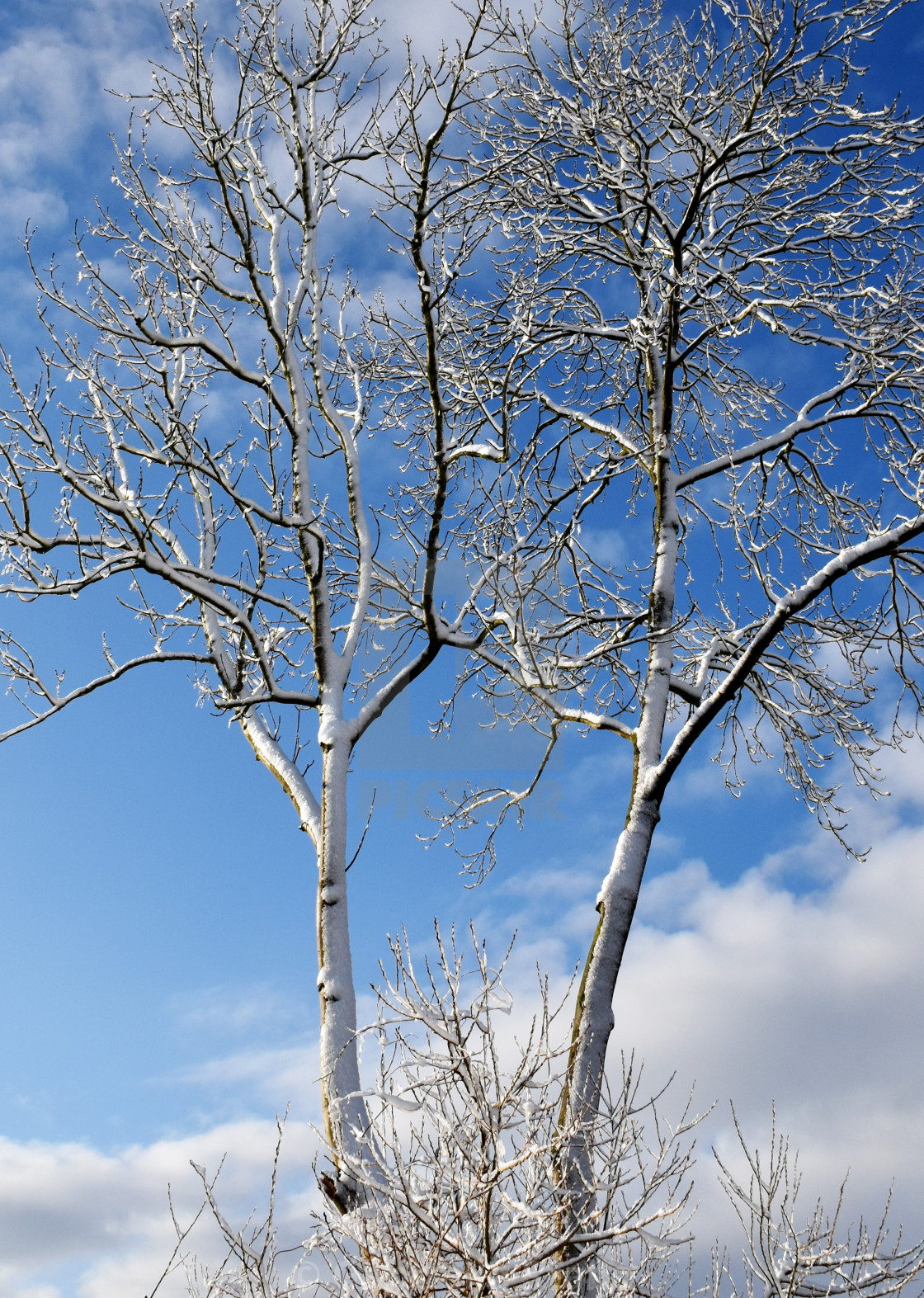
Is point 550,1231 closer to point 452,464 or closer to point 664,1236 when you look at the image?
point 664,1236

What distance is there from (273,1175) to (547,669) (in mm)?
3320

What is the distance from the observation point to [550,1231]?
152 inches

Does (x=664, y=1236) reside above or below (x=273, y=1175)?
below

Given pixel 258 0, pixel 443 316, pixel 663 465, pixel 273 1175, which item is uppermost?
pixel 258 0

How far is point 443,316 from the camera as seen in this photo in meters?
8.27

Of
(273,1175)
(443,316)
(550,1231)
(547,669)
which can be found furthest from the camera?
(443,316)

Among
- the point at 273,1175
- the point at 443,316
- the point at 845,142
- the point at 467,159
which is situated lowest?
the point at 273,1175

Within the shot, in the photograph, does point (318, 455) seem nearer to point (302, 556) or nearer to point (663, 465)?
point (302, 556)

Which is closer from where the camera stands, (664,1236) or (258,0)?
(664,1236)

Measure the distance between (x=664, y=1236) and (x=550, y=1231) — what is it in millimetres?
750

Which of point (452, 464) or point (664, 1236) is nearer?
point (664, 1236)

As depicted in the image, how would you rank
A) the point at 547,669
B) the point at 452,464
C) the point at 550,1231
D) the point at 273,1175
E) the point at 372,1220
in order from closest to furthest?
the point at 550,1231
the point at 372,1220
the point at 273,1175
the point at 547,669
the point at 452,464

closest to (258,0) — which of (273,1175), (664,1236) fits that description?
(273,1175)

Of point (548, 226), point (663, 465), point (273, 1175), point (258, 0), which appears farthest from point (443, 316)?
point (273, 1175)
